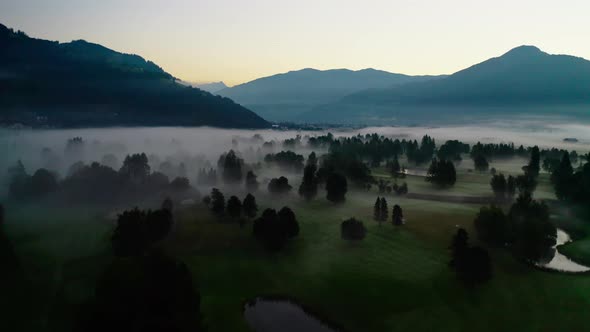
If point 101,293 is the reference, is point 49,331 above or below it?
below

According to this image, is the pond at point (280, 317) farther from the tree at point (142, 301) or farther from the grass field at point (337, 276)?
the tree at point (142, 301)

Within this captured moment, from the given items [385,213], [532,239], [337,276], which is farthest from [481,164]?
[337,276]

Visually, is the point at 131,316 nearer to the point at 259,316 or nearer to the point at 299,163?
the point at 259,316

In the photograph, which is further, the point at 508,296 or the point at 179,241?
the point at 179,241

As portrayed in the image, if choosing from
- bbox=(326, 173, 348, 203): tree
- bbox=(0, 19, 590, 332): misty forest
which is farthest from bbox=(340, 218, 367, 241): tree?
bbox=(326, 173, 348, 203): tree

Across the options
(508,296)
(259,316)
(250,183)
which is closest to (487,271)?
(508,296)

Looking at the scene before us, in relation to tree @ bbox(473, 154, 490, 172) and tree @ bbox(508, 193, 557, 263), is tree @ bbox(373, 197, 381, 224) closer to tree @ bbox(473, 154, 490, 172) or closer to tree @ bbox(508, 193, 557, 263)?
tree @ bbox(508, 193, 557, 263)

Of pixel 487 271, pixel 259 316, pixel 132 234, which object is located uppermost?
pixel 132 234
